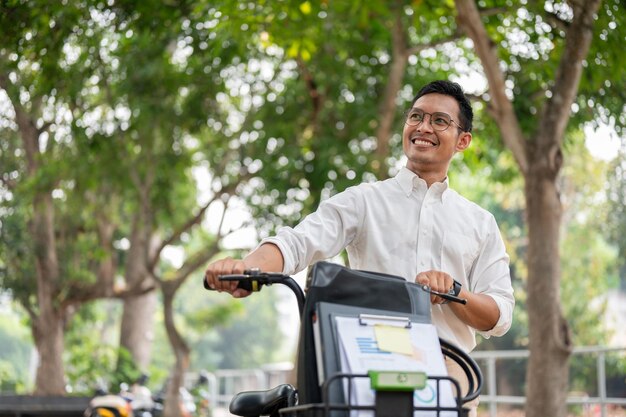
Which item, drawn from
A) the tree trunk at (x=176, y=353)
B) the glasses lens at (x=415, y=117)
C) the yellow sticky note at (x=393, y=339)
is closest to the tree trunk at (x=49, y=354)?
the tree trunk at (x=176, y=353)

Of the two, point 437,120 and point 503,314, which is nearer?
point 503,314

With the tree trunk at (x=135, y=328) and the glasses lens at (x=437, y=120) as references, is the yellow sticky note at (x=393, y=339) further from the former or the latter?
the tree trunk at (x=135, y=328)

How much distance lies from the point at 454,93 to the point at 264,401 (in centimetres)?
114

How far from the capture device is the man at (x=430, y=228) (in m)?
3.05

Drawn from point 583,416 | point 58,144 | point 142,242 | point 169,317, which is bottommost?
point 583,416

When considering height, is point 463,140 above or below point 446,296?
A: above

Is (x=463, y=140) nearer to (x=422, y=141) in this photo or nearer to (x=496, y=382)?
(x=422, y=141)

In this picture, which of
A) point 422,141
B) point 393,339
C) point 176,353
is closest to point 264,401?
point 393,339

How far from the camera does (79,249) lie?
58.6 feet

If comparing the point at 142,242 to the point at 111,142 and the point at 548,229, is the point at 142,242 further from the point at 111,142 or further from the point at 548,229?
the point at 548,229

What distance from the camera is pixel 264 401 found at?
291 cm

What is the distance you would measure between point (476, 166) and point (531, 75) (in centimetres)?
379

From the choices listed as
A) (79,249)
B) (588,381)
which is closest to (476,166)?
(588,381)

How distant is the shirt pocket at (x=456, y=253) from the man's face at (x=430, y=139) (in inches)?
9.2
